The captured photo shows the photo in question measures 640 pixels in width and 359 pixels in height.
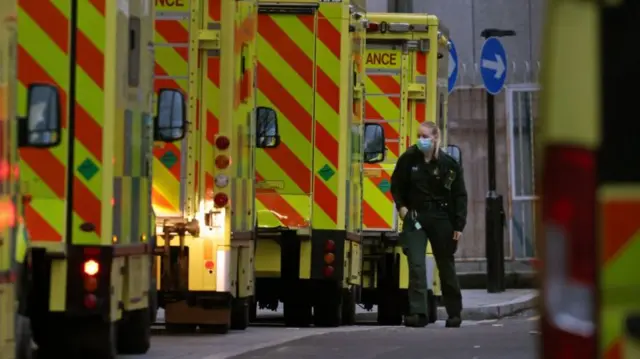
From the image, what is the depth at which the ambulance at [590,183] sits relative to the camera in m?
4.09

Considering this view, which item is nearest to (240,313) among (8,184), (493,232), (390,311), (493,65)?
(390,311)

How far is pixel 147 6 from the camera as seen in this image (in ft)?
40.0

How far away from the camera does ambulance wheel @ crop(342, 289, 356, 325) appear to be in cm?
1755

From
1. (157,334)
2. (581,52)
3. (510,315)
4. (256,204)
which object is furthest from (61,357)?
(510,315)

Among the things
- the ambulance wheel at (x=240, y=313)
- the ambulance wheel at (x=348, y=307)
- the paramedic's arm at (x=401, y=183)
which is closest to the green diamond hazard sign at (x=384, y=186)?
the ambulance wheel at (x=348, y=307)

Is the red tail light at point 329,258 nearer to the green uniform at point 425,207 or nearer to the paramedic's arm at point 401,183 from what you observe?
the green uniform at point 425,207

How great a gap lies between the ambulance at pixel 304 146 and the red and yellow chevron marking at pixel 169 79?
2.34m

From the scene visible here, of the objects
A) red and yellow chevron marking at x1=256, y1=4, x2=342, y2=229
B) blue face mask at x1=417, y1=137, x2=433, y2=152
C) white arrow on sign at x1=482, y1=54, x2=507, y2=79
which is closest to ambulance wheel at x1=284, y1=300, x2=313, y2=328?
red and yellow chevron marking at x1=256, y1=4, x2=342, y2=229

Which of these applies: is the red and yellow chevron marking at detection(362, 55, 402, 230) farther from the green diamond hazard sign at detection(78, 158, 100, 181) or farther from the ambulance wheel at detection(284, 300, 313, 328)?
the green diamond hazard sign at detection(78, 158, 100, 181)

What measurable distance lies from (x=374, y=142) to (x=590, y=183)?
14.7m

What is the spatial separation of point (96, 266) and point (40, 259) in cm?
31

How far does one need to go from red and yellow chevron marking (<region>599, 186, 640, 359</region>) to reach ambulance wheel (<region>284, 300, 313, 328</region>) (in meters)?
13.0

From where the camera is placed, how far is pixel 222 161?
14.7 meters

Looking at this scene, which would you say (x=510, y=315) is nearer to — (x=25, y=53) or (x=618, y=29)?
(x=25, y=53)
